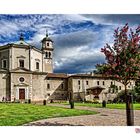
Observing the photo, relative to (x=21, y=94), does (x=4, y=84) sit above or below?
above

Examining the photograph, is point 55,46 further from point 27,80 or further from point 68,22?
point 27,80

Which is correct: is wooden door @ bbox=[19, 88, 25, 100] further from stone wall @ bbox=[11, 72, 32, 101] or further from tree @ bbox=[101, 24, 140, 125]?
tree @ bbox=[101, 24, 140, 125]

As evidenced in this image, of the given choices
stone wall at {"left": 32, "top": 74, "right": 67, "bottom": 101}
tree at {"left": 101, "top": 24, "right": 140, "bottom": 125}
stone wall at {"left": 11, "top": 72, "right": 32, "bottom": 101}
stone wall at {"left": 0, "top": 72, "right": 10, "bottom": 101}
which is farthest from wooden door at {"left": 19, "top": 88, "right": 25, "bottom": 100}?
tree at {"left": 101, "top": 24, "right": 140, "bottom": 125}

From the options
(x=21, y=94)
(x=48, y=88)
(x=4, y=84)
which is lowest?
(x=21, y=94)

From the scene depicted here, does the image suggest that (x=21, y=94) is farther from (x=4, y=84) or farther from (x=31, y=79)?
(x=4, y=84)

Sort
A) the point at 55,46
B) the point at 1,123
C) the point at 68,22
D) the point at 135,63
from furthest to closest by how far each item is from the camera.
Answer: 1. the point at 55,46
2. the point at 68,22
3. the point at 1,123
4. the point at 135,63

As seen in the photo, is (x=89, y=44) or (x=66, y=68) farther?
(x=66, y=68)

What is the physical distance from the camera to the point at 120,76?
34.2 ft

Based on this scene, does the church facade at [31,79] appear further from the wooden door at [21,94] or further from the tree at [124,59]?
the tree at [124,59]

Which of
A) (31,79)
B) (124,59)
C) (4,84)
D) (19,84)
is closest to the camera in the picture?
(124,59)

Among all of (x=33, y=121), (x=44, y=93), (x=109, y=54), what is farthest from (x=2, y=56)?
(x=109, y=54)

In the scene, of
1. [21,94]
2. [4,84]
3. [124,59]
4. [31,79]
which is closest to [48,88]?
[31,79]

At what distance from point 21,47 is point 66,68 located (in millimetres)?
14944
